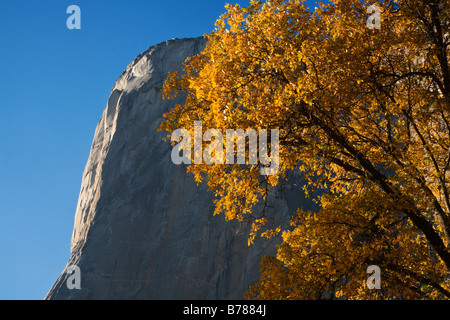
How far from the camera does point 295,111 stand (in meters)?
12.4

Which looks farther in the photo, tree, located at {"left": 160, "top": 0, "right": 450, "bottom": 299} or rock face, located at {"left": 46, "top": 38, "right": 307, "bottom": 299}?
rock face, located at {"left": 46, "top": 38, "right": 307, "bottom": 299}

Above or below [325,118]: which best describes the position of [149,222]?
above

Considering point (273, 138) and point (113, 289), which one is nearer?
point (273, 138)

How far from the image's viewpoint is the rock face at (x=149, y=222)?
59.9 metres

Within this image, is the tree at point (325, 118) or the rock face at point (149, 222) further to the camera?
the rock face at point (149, 222)

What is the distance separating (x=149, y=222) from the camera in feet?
223

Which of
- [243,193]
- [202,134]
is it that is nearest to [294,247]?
[243,193]

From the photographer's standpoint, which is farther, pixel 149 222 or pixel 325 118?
pixel 149 222

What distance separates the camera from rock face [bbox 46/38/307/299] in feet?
197
